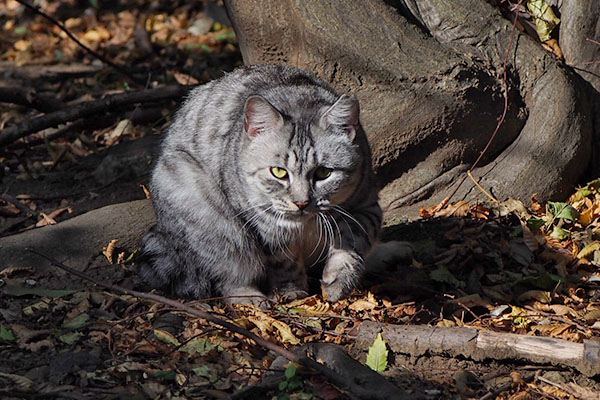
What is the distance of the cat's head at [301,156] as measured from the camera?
4.15 meters

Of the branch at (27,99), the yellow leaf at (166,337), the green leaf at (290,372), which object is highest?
the green leaf at (290,372)

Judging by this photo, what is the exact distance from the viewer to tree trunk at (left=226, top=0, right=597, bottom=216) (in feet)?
16.8

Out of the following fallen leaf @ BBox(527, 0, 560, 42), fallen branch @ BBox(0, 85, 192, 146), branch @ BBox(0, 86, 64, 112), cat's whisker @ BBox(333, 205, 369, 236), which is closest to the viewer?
cat's whisker @ BBox(333, 205, 369, 236)

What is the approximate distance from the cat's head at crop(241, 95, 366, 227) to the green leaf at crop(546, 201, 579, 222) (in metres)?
1.75

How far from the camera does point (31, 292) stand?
4.45 m

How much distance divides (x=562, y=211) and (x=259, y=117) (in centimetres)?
235

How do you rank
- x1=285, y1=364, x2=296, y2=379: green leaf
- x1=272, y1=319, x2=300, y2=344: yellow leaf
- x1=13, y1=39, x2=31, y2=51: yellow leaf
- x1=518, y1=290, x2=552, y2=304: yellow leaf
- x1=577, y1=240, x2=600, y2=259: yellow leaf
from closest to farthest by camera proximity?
x1=285, y1=364, x2=296, y2=379: green leaf → x1=272, y1=319, x2=300, y2=344: yellow leaf → x1=518, y1=290, x2=552, y2=304: yellow leaf → x1=577, y1=240, x2=600, y2=259: yellow leaf → x1=13, y1=39, x2=31, y2=51: yellow leaf

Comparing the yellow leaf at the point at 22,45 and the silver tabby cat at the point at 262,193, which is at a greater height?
the silver tabby cat at the point at 262,193

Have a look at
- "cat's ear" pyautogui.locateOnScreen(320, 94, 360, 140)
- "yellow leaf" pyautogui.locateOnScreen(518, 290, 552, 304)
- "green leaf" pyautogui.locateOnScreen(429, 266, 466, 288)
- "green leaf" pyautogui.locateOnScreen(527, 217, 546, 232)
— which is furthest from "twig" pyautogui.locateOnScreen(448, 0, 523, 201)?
"cat's ear" pyautogui.locateOnScreen(320, 94, 360, 140)

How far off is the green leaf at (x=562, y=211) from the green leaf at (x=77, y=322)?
10.5 ft

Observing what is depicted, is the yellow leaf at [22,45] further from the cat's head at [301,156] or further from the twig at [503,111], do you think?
the twig at [503,111]

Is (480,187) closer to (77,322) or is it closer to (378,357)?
(378,357)

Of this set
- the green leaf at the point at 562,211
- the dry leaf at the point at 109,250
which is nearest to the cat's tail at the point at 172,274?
the dry leaf at the point at 109,250

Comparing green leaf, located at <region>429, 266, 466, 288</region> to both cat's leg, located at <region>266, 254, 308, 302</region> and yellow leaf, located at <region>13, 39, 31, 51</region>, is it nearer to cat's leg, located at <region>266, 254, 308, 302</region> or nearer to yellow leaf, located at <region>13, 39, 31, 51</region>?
cat's leg, located at <region>266, 254, 308, 302</region>
